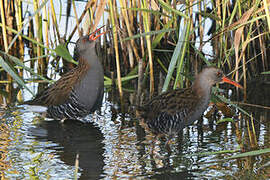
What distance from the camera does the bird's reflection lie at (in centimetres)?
469

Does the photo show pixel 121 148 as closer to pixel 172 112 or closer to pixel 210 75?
pixel 172 112

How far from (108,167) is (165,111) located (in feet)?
3.30

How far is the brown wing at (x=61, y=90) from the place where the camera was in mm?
6270

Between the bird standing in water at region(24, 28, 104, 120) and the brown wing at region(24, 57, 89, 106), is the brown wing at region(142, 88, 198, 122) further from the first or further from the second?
the brown wing at region(24, 57, 89, 106)

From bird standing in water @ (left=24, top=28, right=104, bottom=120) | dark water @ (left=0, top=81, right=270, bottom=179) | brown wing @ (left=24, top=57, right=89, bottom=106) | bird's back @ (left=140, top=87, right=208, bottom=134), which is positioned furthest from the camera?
brown wing @ (left=24, top=57, right=89, bottom=106)

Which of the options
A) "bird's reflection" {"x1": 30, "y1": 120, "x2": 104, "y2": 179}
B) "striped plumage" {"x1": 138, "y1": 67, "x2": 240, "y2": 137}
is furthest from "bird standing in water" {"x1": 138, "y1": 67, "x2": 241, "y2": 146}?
"bird's reflection" {"x1": 30, "y1": 120, "x2": 104, "y2": 179}

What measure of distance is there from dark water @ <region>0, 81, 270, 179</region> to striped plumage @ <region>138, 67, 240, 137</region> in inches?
6.5

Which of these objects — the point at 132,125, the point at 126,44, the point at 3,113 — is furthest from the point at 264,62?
the point at 3,113

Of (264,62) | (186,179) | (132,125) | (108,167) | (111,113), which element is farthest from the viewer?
(264,62)

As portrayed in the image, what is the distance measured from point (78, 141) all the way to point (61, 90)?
988mm

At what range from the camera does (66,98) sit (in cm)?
633

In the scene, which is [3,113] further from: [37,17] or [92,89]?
[37,17]

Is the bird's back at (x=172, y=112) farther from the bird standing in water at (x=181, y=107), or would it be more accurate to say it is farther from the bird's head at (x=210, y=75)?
the bird's head at (x=210, y=75)

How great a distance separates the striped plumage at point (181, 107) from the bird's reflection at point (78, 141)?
0.59 m
